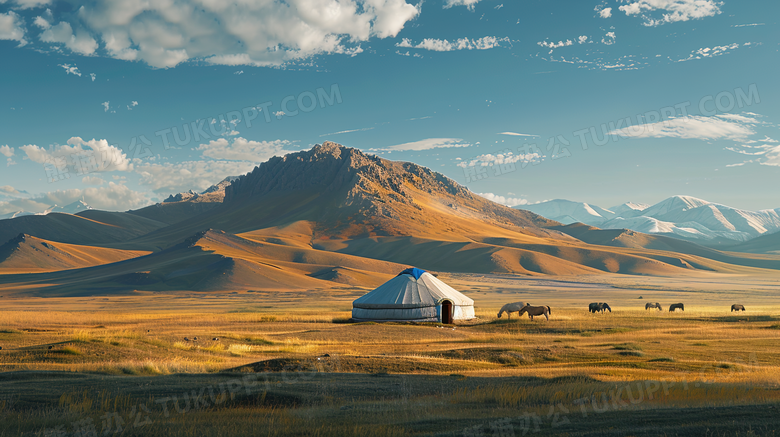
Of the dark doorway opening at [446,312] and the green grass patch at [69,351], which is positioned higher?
the green grass patch at [69,351]

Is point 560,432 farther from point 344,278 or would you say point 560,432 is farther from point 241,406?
point 344,278

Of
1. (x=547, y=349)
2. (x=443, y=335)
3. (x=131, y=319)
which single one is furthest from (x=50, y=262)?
(x=547, y=349)

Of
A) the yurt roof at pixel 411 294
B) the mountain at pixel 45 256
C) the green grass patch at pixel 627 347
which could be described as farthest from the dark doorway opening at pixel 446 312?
the mountain at pixel 45 256

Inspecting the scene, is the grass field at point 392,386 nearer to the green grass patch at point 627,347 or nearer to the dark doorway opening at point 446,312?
the green grass patch at point 627,347

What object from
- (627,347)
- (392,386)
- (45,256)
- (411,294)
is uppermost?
(45,256)

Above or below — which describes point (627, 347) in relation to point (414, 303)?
below

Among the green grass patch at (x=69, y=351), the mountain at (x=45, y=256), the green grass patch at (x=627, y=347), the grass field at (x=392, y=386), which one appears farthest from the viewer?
the mountain at (x=45, y=256)

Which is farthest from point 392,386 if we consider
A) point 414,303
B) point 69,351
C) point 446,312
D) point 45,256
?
point 45,256

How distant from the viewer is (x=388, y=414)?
11734 mm

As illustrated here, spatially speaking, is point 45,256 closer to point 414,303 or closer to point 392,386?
point 414,303

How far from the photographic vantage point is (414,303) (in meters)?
45.4

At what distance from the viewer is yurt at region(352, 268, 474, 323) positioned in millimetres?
45344

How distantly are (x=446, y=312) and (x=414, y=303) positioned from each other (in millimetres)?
2733

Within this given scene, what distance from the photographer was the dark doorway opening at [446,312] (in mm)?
45531
